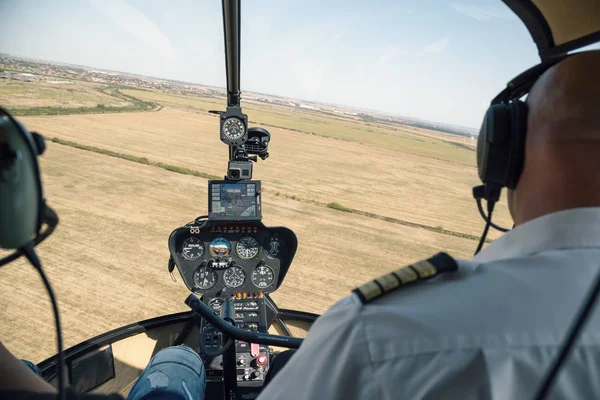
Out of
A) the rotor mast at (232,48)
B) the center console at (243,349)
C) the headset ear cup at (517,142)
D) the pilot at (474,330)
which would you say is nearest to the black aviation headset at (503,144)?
the headset ear cup at (517,142)

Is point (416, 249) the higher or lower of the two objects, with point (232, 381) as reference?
lower

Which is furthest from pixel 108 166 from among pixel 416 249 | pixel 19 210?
pixel 19 210

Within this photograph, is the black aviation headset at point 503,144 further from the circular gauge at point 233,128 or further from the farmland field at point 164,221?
the circular gauge at point 233,128

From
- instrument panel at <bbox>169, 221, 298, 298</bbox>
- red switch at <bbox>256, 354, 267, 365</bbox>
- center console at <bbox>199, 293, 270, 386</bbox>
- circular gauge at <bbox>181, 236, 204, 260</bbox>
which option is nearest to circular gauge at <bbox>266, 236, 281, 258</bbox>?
instrument panel at <bbox>169, 221, 298, 298</bbox>

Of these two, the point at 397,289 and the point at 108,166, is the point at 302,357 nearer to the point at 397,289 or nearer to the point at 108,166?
the point at 397,289

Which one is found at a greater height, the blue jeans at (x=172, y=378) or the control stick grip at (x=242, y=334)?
the control stick grip at (x=242, y=334)

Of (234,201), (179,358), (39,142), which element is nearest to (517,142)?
(39,142)
